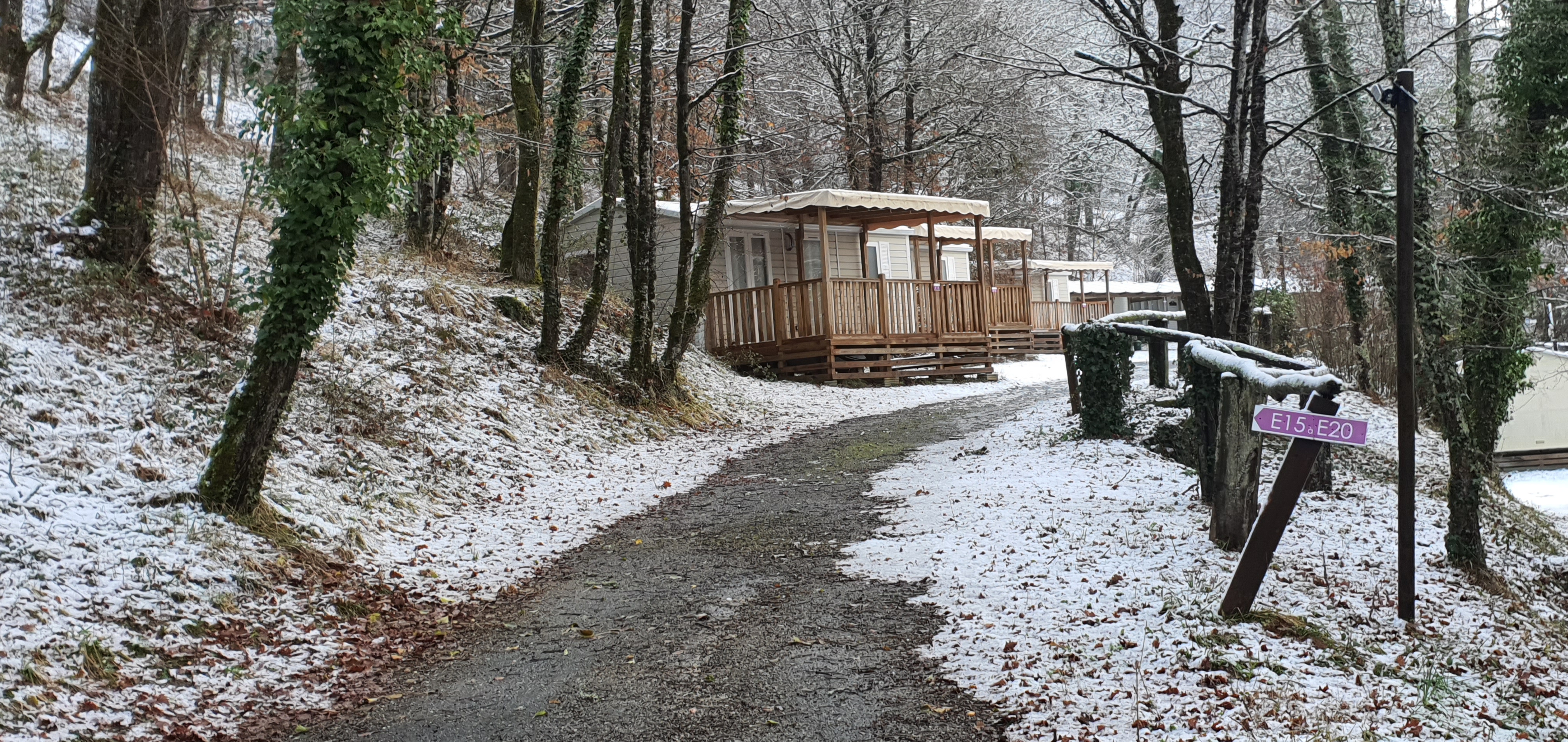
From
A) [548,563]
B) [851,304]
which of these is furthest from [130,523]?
[851,304]

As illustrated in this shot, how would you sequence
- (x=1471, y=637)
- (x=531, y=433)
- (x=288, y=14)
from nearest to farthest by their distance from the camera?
(x=1471, y=637) < (x=288, y=14) < (x=531, y=433)

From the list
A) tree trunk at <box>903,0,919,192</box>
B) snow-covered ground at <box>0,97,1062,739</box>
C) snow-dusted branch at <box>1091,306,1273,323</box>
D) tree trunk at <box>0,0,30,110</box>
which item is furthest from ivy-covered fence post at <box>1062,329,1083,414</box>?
tree trunk at <box>0,0,30,110</box>

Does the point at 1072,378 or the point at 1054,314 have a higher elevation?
the point at 1054,314

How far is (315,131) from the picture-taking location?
6324 mm

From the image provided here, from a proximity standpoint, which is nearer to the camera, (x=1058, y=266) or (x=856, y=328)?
(x=856, y=328)

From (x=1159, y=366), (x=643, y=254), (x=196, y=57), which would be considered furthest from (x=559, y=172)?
(x=1159, y=366)

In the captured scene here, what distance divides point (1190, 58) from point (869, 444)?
525cm

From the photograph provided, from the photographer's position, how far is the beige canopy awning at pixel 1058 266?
3544 centimetres

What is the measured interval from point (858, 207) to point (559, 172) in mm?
7095

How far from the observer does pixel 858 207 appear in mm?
18625

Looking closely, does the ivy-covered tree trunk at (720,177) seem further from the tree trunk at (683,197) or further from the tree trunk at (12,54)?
the tree trunk at (12,54)

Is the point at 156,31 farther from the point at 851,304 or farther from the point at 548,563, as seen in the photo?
the point at 851,304

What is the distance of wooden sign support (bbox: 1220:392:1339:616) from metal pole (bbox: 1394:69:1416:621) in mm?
651

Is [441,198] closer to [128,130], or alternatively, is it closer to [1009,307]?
→ [128,130]
